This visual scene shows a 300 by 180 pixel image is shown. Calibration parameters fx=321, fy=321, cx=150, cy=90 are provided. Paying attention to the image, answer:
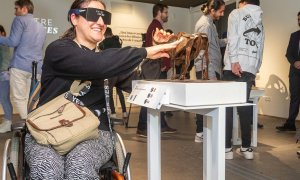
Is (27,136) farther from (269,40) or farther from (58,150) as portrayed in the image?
(269,40)

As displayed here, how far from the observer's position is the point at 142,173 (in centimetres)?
243

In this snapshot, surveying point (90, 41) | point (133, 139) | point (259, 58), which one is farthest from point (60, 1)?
point (90, 41)

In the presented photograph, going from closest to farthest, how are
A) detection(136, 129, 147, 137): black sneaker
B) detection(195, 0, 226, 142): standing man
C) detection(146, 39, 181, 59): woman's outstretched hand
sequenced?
detection(146, 39, 181, 59): woman's outstretched hand
detection(195, 0, 226, 142): standing man
detection(136, 129, 147, 137): black sneaker

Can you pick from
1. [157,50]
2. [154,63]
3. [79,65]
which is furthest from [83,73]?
[154,63]

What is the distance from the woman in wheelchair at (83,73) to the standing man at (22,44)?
2.30 m

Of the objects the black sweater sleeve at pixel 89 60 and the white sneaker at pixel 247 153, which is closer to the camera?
the black sweater sleeve at pixel 89 60

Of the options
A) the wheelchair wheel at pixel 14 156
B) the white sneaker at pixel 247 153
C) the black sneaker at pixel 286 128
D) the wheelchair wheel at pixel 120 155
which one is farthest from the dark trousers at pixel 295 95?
the wheelchair wheel at pixel 14 156

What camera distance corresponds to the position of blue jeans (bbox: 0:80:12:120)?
3.87 metres

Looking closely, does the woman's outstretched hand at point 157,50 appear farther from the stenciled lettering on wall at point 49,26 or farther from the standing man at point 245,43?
the stenciled lettering on wall at point 49,26

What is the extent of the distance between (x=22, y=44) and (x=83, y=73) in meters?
A: 2.62

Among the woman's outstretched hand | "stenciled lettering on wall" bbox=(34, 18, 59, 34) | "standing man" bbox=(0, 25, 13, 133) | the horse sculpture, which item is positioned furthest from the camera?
"stenciled lettering on wall" bbox=(34, 18, 59, 34)

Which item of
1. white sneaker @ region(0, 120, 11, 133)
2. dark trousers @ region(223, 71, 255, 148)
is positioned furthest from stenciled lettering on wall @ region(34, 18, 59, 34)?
dark trousers @ region(223, 71, 255, 148)

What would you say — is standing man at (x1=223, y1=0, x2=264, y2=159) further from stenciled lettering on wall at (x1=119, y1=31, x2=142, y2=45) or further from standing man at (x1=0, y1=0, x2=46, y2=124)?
stenciled lettering on wall at (x1=119, y1=31, x2=142, y2=45)

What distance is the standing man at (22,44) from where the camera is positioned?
11.5ft
